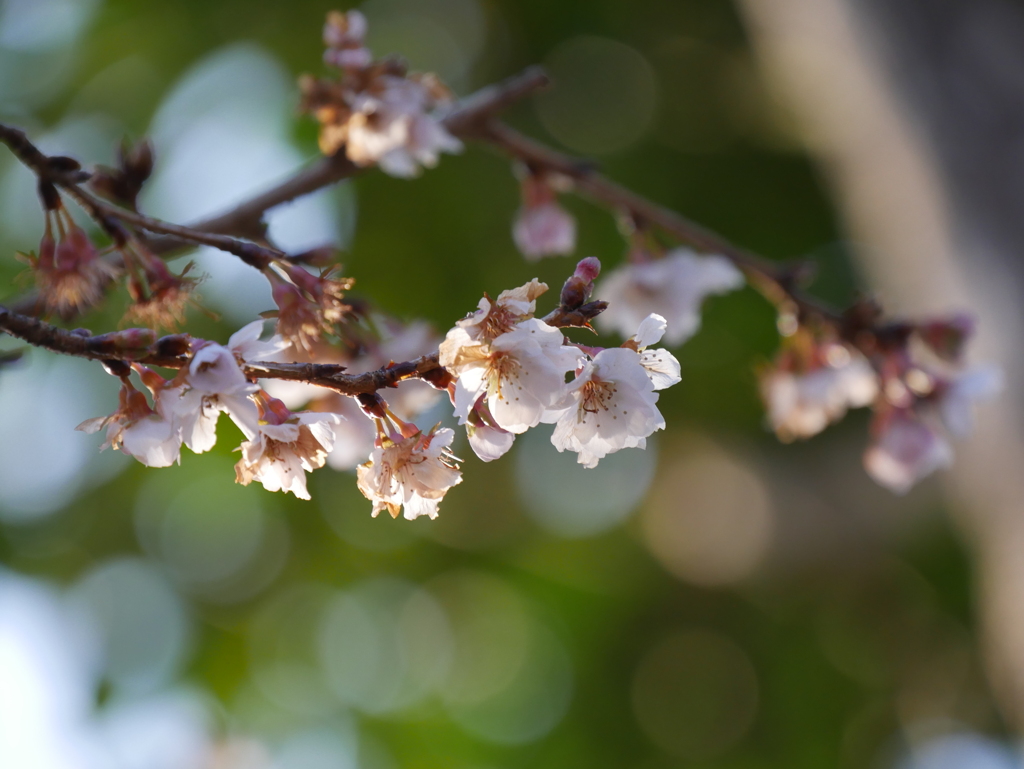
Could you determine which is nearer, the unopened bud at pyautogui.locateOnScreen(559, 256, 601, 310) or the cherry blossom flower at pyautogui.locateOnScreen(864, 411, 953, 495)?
the unopened bud at pyautogui.locateOnScreen(559, 256, 601, 310)

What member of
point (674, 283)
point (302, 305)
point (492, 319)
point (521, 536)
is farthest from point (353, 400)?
point (521, 536)

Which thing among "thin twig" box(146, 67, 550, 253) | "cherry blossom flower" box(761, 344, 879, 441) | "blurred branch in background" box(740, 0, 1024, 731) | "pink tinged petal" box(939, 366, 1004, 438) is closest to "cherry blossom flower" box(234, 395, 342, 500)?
"thin twig" box(146, 67, 550, 253)

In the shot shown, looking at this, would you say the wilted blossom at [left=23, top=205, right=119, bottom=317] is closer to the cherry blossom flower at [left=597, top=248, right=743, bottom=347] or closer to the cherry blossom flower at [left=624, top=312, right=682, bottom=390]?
the cherry blossom flower at [left=624, top=312, right=682, bottom=390]

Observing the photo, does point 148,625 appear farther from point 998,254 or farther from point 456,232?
point 998,254

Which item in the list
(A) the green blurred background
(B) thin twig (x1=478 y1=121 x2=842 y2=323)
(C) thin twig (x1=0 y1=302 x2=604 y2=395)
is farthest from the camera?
(A) the green blurred background

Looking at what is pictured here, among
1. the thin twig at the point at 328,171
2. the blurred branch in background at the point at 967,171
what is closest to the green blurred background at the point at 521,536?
the blurred branch in background at the point at 967,171

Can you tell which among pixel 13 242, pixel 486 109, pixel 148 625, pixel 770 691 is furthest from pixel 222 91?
pixel 770 691
